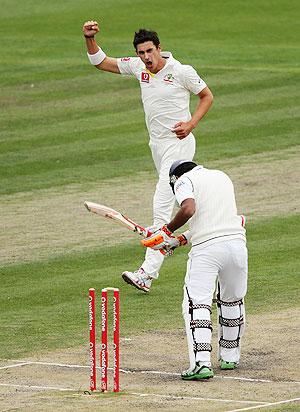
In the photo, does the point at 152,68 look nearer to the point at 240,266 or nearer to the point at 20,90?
the point at 240,266

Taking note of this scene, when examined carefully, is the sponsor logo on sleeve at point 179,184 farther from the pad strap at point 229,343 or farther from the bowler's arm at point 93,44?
the bowler's arm at point 93,44

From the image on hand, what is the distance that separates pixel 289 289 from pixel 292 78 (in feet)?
48.4

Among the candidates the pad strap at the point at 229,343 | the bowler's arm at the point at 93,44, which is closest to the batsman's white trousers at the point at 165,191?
the bowler's arm at the point at 93,44

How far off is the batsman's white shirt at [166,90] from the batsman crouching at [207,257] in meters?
3.01

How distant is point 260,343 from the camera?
43.2 ft

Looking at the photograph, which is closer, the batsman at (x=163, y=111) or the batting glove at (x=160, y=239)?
the batting glove at (x=160, y=239)

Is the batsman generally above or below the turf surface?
above

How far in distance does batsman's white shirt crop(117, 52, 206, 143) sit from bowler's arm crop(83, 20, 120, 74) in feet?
0.56

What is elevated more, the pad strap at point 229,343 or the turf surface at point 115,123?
the pad strap at point 229,343

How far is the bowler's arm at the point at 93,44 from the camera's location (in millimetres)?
15320

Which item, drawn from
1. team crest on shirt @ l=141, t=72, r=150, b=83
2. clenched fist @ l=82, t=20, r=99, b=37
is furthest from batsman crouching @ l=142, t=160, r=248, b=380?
clenched fist @ l=82, t=20, r=99, b=37

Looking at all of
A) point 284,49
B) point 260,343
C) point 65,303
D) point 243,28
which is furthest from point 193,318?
point 243,28

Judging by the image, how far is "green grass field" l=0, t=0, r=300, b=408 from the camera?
15133 millimetres

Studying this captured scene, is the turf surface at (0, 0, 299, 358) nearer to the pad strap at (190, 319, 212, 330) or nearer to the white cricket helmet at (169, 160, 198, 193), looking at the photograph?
the pad strap at (190, 319, 212, 330)
